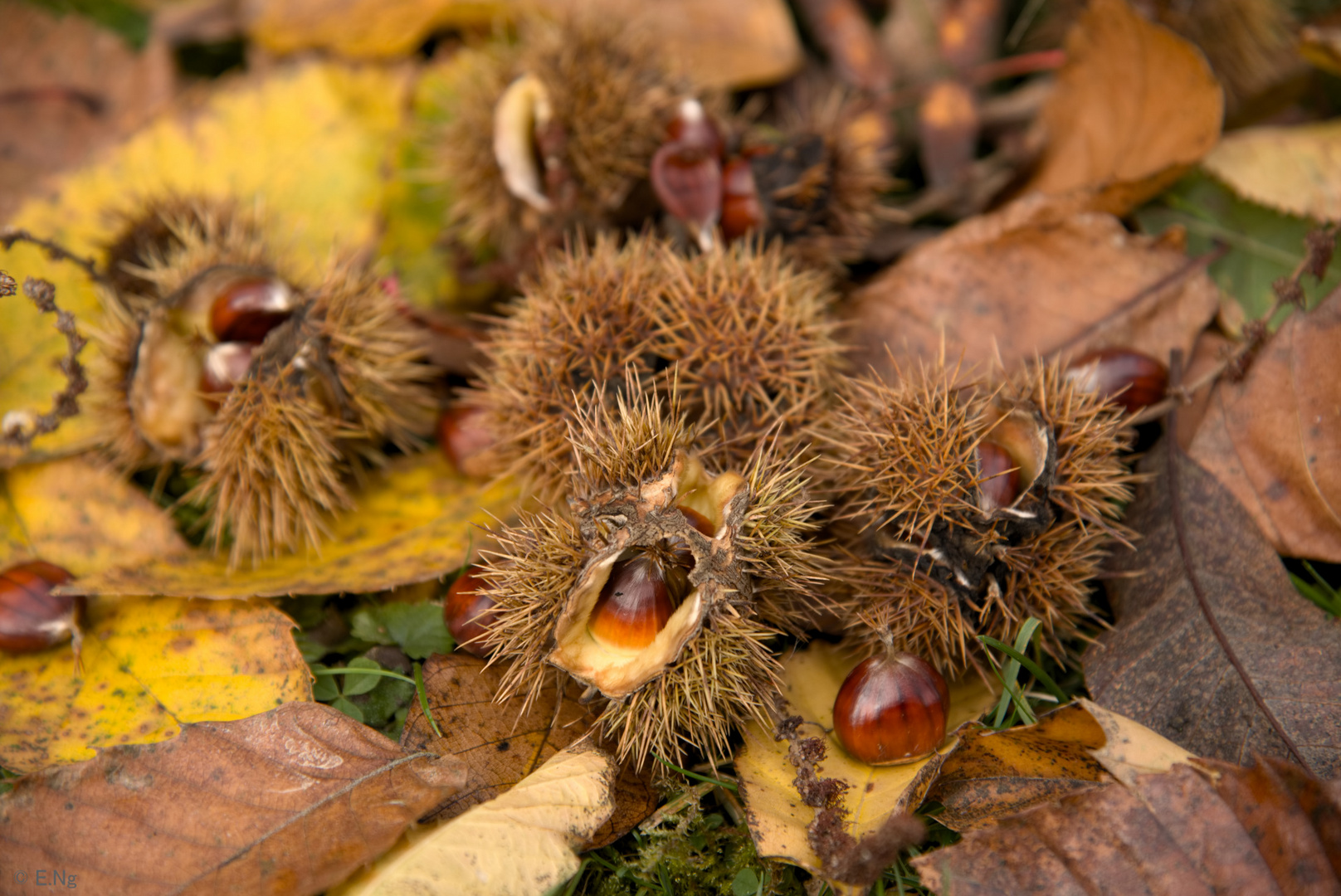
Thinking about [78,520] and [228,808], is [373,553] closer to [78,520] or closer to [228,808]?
[228,808]

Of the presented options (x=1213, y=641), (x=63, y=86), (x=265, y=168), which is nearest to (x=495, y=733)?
(x=1213, y=641)

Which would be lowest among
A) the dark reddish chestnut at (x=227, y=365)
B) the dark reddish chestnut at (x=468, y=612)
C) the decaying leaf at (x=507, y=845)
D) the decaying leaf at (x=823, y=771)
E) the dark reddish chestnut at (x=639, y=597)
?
the decaying leaf at (x=823, y=771)

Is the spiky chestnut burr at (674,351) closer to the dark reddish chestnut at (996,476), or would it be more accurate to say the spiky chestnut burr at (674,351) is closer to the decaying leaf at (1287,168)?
the dark reddish chestnut at (996,476)

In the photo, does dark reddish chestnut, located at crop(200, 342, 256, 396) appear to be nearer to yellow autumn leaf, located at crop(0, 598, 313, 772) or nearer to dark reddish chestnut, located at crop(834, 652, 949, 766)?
yellow autumn leaf, located at crop(0, 598, 313, 772)

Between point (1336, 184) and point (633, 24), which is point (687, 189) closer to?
point (633, 24)

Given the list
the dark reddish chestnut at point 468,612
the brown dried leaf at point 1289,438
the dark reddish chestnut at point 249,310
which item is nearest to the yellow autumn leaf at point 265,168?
the dark reddish chestnut at point 249,310

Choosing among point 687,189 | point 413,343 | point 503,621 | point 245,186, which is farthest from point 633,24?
point 503,621

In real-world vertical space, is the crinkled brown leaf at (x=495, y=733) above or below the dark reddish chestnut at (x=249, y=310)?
below
